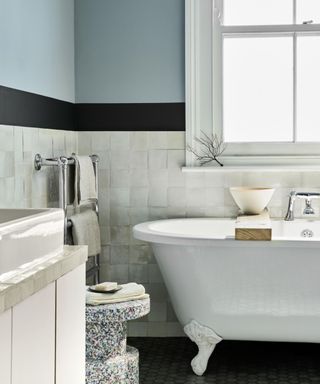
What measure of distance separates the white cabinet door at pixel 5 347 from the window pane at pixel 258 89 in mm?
3149

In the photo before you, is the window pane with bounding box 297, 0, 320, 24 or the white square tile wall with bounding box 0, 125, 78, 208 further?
the window pane with bounding box 297, 0, 320, 24

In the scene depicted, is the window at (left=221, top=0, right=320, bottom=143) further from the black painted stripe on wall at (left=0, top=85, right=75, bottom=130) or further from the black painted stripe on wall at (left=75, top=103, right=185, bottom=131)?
the black painted stripe on wall at (left=0, top=85, right=75, bottom=130)

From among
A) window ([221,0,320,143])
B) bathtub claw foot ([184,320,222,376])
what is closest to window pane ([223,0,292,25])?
window ([221,0,320,143])

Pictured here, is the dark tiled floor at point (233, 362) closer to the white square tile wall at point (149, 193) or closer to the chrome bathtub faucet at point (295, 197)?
the white square tile wall at point (149, 193)

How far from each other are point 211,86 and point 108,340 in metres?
1.86

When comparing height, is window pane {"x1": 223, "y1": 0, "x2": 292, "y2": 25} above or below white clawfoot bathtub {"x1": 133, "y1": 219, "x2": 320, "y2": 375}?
above

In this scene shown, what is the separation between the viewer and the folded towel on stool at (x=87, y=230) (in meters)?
4.10

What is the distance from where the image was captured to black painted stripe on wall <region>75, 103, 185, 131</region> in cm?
471

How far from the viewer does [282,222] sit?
14.8 ft

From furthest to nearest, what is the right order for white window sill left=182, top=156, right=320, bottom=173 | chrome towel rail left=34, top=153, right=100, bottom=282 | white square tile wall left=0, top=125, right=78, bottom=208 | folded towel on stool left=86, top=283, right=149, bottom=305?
white window sill left=182, top=156, right=320, bottom=173, chrome towel rail left=34, top=153, right=100, bottom=282, folded towel on stool left=86, top=283, right=149, bottom=305, white square tile wall left=0, top=125, right=78, bottom=208

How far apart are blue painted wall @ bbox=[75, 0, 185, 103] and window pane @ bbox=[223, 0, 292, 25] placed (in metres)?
0.30

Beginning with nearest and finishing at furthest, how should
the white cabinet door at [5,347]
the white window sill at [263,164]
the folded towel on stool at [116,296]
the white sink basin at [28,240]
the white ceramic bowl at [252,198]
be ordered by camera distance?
the white cabinet door at [5,347] → the white sink basin at [28,240] → the folded towel on stool at [116,296] → the white ceramic bowl at [252,198] → the white window sill at [263,164]

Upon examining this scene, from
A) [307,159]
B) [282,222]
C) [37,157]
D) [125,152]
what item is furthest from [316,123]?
[37,157]

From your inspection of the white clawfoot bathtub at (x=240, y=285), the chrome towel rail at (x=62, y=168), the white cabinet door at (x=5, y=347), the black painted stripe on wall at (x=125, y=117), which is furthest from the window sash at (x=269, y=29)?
the white cabinet door at (x=5, y=347)
